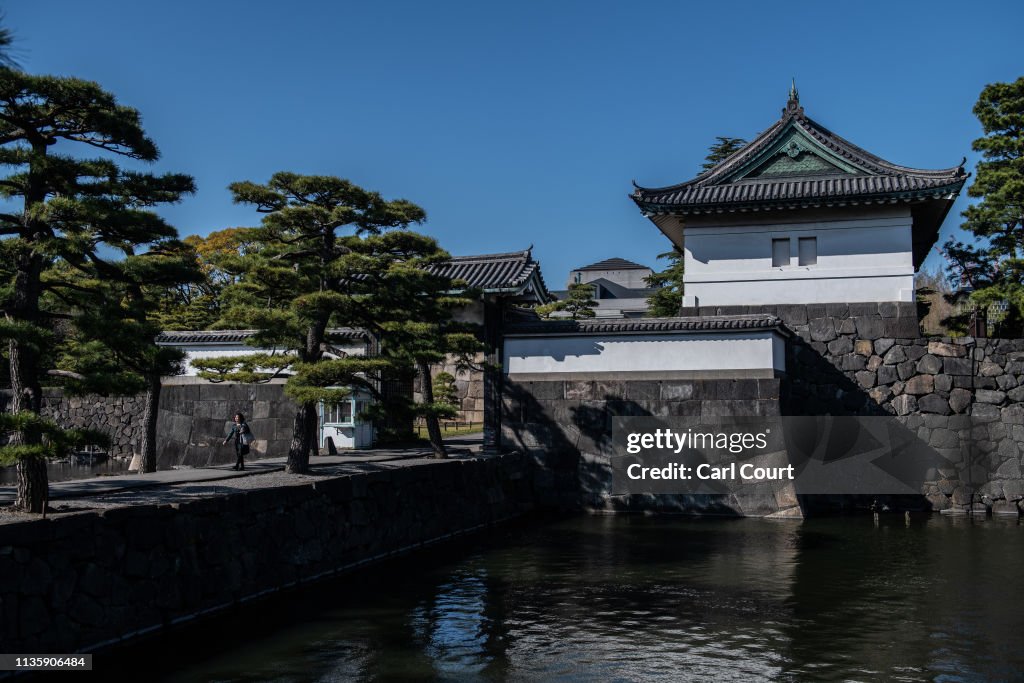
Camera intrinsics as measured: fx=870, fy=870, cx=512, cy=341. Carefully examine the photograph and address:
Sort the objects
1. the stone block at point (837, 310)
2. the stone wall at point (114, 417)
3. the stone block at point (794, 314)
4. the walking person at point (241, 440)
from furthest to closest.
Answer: the stone wall at point (114, 417)
the stone block at point (794, 314)
the stone block at point (837, 310)
the walking person at point (241, 440)

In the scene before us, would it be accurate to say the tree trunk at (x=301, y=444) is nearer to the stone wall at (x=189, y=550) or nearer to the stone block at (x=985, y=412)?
the stone wall at (x=189, y=550)

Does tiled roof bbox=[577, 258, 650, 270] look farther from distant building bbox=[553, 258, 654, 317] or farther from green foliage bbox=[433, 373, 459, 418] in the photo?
green foliage bbox=[433, 373, 459, 418]

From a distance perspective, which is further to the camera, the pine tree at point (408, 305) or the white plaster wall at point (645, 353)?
the white plaster wall at point (645, 353)

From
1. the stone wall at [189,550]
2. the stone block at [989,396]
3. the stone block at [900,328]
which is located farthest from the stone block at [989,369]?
the stone wall at [189,550]

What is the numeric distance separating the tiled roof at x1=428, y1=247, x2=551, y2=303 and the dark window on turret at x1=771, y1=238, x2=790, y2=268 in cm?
573

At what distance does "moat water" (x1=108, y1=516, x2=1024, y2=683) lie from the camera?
847 cm

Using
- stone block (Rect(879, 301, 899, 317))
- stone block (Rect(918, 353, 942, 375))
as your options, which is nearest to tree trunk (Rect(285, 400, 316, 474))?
stone block (Rect(879, 301, 899, 317))

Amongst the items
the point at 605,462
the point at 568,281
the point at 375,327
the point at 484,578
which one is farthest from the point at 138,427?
the point at 568,281

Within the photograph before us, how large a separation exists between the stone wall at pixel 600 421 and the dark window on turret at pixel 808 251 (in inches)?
173

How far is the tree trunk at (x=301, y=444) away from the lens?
14.5m

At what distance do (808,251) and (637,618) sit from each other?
13.6 m

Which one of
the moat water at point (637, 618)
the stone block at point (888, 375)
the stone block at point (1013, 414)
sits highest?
the stone block at point (888, 375)

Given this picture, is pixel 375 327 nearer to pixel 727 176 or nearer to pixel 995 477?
pixel 727 176

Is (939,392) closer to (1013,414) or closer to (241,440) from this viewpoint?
(1013,414)
